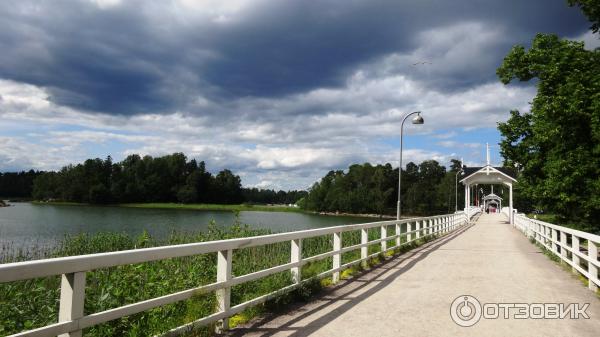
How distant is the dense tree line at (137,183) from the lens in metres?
147

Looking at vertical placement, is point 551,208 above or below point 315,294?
above

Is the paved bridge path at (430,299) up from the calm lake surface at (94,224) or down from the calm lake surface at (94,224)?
up

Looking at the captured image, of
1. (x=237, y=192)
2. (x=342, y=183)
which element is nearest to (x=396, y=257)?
(x=342, y=183)

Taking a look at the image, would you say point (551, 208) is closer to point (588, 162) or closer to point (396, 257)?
point (588, 162)

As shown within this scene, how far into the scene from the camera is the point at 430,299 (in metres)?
7.98

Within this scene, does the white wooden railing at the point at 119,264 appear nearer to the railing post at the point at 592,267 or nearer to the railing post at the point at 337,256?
the railing post at the point at 337,256

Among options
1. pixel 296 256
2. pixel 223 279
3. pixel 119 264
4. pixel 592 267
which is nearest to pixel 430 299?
pixel 296 256

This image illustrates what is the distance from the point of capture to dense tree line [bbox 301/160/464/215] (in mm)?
134125

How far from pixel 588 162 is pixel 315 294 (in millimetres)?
14372

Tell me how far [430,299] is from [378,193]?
129983mm

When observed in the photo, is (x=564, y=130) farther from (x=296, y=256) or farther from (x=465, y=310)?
(x=296, y=256)

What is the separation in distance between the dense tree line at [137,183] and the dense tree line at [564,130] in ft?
456

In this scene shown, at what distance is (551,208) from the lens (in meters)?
20.1

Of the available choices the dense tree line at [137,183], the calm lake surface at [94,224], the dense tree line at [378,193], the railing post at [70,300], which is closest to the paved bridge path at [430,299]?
the railing post at [70,300]
